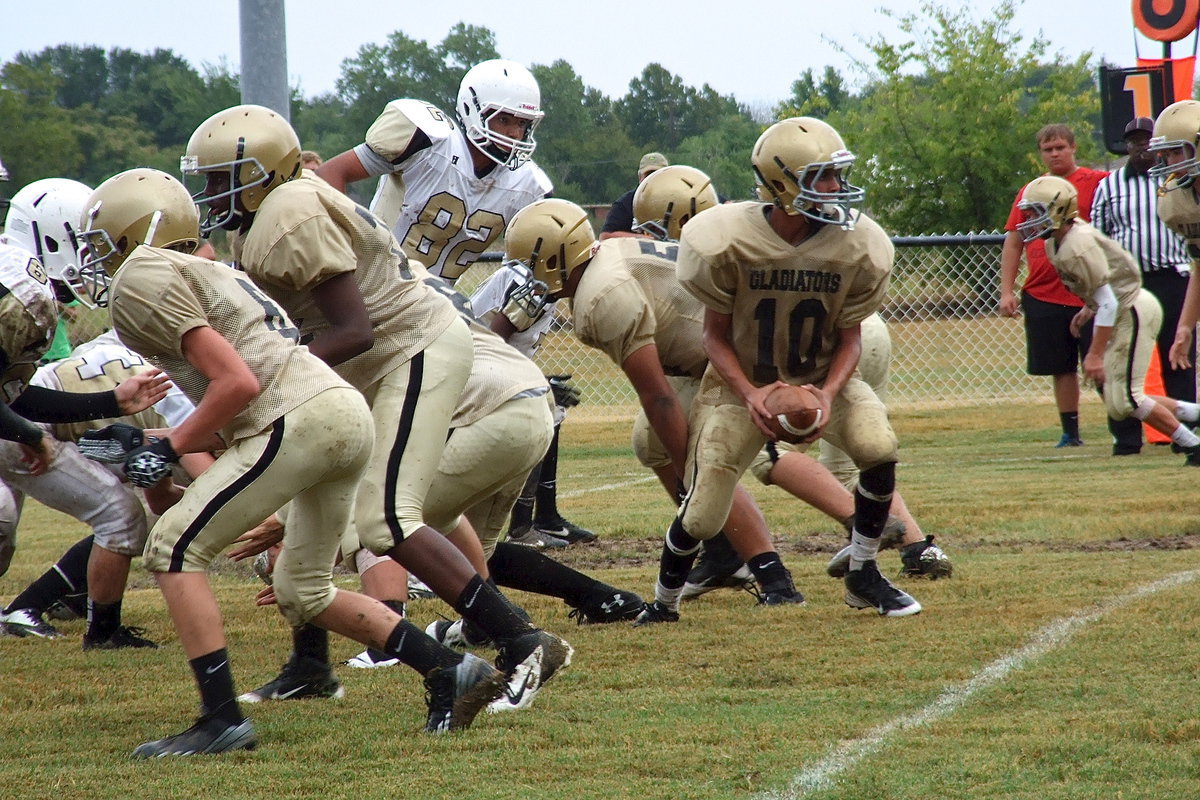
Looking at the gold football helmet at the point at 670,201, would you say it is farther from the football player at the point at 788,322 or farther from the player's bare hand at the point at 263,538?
the player's bare hand at the point at 263,538

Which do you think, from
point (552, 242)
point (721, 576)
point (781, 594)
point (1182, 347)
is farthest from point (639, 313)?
point (1182, 347)

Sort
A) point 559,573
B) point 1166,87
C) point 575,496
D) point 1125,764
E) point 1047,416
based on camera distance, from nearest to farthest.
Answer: point 1125,764 < point 559,573 < point 575,496 < point 1166,87 < point 1047,416

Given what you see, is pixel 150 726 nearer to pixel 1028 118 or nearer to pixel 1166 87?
pixel 1166 87

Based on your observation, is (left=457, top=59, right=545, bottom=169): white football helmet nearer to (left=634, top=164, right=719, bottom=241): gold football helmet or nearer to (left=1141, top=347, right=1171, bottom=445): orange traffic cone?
(left=634, top=164, right=719, bottom=241): gold football helmet

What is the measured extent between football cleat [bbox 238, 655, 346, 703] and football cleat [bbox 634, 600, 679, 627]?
1.33 metres

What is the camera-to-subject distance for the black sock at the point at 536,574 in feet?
16.9

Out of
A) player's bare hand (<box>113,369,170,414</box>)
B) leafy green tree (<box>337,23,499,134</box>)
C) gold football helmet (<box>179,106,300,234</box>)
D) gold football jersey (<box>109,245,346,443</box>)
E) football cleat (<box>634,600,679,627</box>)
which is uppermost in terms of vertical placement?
leafy green tree (<box>337,23,499,134</box>)

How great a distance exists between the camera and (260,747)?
360cm

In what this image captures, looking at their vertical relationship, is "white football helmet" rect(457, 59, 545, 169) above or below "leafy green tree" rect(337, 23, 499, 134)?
A: below

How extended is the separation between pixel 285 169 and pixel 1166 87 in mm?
8947

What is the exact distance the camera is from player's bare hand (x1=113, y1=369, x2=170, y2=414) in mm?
3922

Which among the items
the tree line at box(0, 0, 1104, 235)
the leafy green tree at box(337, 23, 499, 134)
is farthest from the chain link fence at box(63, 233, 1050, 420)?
the leafy green tree at box(337, 23, 499, 134)

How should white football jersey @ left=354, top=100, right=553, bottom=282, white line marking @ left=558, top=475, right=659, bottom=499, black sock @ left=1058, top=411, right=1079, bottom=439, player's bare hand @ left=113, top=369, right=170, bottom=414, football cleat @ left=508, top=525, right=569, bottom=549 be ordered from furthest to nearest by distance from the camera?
black sock @ left=1058, top=411, right=1079, bottom=439 < white line marking @ left=558, top=475, right=659, bottom=499 < football cleat @ left=508, top=525, right=569, bottom=549 < white football jersey @ left=354, top=100, right=553, bottom=282 < player's bare hand @ left=113, top=369, right=170, bottom=414

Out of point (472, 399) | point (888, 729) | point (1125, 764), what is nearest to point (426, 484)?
point (472, 399)
